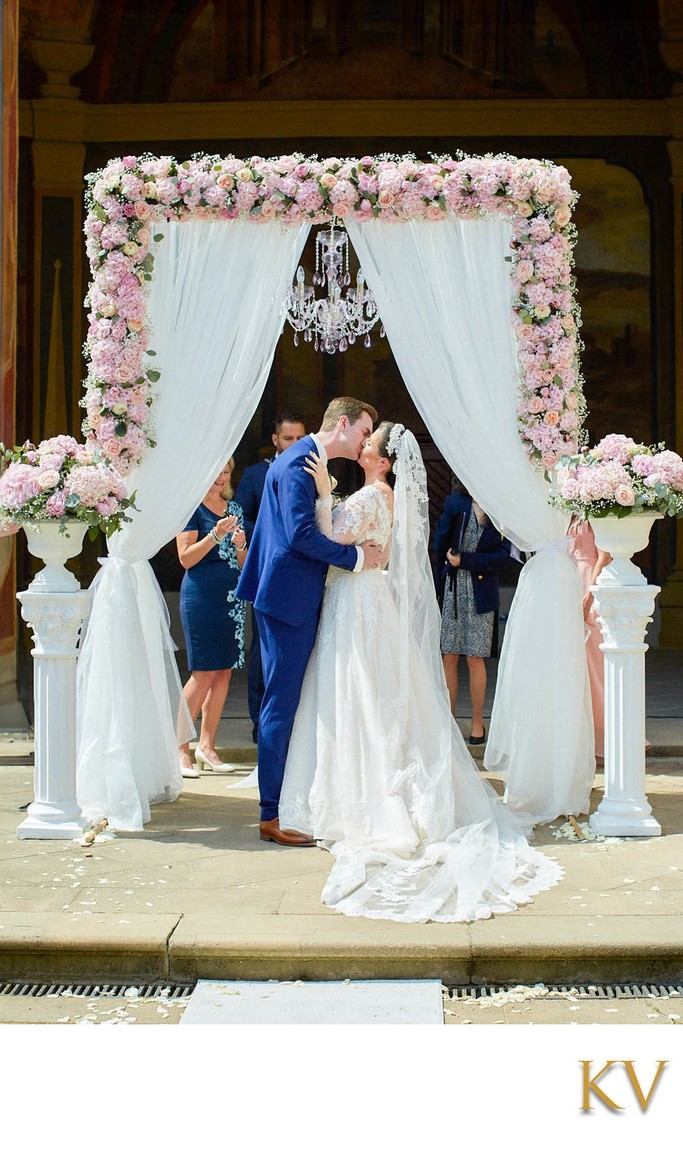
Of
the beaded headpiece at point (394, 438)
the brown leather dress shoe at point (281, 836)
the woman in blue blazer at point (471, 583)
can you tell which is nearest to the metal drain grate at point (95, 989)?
the brown leather dress shoe at point (281, 836)

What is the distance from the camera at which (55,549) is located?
5.77m

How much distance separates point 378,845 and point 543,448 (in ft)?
6.09

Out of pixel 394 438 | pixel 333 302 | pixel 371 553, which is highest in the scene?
pixel 333 302

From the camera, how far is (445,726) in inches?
226

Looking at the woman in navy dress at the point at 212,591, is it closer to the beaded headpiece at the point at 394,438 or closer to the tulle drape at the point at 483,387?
the tulle drape at the point at 483,387

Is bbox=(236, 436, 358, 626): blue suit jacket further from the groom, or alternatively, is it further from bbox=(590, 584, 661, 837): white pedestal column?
bbox=(590, 584, 661, 837): white pedestal column

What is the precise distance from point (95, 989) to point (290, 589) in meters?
1.96

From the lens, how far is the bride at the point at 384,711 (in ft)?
18.1

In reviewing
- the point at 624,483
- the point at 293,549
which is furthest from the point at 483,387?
the point at 293,549

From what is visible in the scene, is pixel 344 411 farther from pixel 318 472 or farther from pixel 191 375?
pixel 191 375

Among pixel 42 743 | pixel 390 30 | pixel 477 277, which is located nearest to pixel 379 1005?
pixel 42 743

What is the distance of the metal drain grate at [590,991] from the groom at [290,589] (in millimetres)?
1624

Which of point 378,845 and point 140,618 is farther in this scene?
point 140,618

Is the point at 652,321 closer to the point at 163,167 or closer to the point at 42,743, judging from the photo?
the point at 163,167
